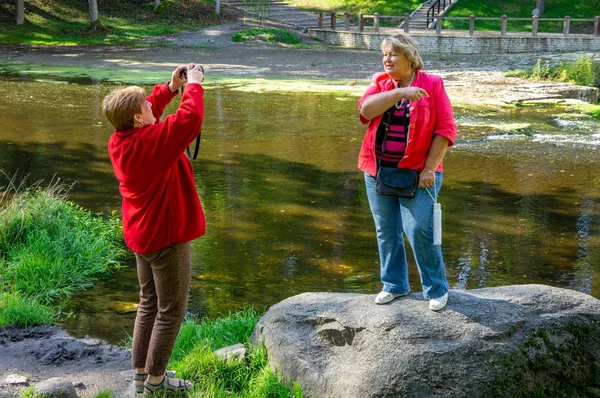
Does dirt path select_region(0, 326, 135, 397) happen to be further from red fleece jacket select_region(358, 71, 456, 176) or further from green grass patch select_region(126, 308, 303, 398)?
red fleece jacket select_region(358, 71, 456, 176)

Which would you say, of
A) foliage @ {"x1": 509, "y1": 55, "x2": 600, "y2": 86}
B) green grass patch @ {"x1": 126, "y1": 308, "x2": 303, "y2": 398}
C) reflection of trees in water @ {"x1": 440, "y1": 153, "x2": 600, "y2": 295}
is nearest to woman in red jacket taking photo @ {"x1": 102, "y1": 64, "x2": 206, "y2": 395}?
green grass patch @ {"x1": 126, "y1": 308, "x2": 303, "y2": 398}

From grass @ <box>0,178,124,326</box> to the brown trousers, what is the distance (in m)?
2.19

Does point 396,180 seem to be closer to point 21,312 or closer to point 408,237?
point 408,237

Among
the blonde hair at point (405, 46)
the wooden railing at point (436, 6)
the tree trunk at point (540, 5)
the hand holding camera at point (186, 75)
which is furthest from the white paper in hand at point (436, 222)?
the tree trunk at point (540, 5)

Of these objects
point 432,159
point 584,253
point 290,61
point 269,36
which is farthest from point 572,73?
point 432,159

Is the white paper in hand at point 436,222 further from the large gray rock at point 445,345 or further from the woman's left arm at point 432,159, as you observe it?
the large gray rock at point 445,345

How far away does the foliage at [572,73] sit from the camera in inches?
750

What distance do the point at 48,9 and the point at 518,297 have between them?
1182 inches

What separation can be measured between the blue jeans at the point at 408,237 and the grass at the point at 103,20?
25066 millimetres

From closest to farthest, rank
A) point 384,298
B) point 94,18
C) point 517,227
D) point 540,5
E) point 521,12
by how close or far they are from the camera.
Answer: point 384,298, point 517,227, point 94,18, point 540,5, point 521,12

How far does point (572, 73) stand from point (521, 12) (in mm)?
14097

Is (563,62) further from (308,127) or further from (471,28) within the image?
(308,127)

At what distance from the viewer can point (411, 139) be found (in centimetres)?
382

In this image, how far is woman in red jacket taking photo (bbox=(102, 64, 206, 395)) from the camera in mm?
3430
